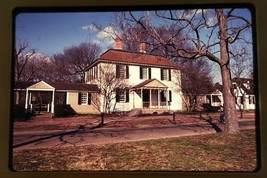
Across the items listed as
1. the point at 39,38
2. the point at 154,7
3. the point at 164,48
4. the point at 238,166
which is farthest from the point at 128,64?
the point at 238,166

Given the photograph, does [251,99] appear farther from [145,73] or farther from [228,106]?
[145,73]

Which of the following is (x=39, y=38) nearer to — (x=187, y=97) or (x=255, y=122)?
(x=187, y=97)

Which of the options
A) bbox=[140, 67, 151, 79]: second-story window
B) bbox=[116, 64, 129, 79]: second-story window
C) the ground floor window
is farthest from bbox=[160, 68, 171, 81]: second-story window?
the ground floor window

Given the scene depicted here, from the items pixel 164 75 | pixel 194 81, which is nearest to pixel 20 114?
pixel 164 75

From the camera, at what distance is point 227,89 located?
2.11 meters

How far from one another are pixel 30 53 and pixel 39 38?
139 millimetres

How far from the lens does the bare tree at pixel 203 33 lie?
1981 mm

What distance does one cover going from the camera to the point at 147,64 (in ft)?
7.20

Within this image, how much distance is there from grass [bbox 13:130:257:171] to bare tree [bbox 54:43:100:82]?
0.59 meters

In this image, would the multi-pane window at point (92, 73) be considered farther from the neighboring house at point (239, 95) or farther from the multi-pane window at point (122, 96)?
the neighboring house at point (239, 95)

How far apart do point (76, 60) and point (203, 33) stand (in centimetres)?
108

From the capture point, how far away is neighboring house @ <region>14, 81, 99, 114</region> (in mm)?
1976

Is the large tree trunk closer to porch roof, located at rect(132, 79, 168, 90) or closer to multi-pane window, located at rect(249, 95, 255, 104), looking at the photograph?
multi-pane window, located at rect(249, 95, 255, 104)

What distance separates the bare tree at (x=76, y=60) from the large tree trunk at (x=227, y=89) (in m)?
1.02
